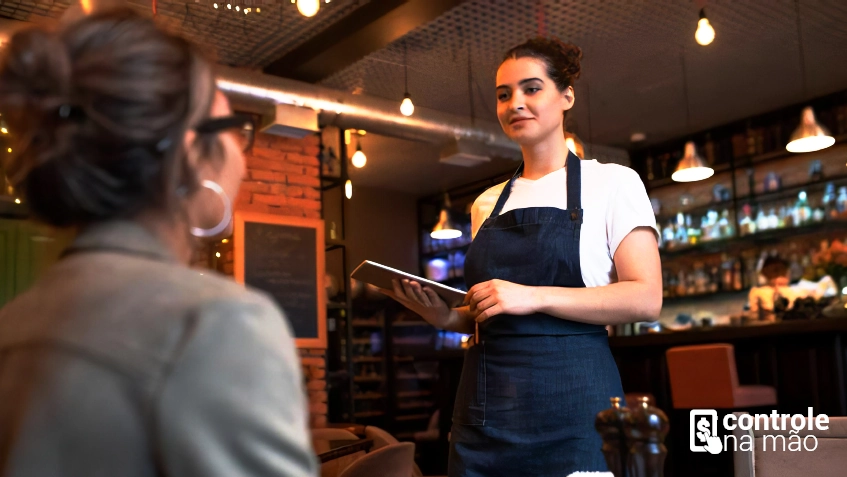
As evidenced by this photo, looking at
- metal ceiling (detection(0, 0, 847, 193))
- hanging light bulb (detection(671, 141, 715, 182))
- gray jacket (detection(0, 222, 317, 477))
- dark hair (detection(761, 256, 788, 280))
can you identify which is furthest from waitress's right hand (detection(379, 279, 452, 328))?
dark hair (detection(761, 256, 788, 280))

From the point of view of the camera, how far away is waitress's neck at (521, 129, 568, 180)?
1.90 meters

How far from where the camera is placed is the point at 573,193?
179cm

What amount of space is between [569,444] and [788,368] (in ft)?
12.1

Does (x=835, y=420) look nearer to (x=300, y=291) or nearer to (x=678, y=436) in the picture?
(x=678, y=436)

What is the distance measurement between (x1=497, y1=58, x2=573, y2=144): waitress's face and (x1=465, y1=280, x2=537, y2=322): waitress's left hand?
1.27 ft

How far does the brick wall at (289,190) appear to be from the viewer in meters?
6.28

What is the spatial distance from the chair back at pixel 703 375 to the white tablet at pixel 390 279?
322cm

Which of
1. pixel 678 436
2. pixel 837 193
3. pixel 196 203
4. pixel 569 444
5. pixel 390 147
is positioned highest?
pixel 390 147

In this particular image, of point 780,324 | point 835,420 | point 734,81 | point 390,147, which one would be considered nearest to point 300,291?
point 390,147

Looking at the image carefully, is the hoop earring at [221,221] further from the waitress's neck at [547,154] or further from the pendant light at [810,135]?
the pendant light at [810,135]

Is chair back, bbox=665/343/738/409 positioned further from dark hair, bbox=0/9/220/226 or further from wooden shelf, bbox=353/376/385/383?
A: wooden shelf, bbox=353/376/385/383

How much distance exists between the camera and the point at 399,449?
8.14 feet

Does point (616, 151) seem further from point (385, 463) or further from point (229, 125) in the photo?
point (229, 125)

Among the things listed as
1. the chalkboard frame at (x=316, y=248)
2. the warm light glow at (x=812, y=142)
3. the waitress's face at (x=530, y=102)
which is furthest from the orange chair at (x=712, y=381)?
the waitress's face at (x=530, y=102)
